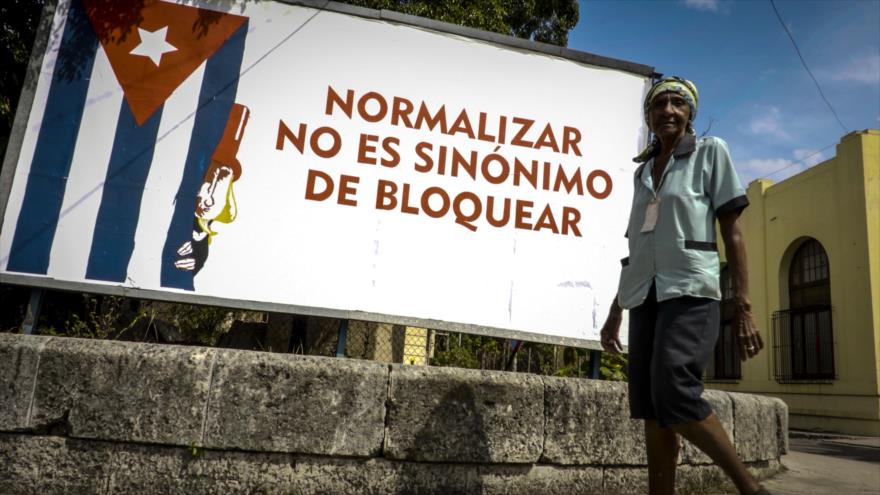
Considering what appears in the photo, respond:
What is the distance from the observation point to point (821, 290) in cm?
1284

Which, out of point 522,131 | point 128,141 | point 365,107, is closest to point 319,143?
point 365,107

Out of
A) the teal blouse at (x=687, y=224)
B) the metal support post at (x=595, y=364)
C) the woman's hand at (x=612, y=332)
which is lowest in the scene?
the metal support post at (x=595, y=364)

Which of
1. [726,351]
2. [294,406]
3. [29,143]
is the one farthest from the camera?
[726,351]

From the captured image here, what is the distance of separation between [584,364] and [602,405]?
95.4 inches

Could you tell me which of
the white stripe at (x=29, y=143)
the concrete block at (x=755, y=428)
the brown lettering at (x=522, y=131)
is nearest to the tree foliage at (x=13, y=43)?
the white stripe at (x=29, y=143)

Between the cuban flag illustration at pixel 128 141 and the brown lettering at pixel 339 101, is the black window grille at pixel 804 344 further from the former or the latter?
the cuban flag illustration at pixel 128 141

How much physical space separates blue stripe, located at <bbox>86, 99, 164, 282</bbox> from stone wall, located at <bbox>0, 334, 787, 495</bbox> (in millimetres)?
871

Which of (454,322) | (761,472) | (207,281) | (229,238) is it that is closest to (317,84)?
(229,238)

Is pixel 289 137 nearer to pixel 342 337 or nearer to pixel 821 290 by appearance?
pixel 342 337

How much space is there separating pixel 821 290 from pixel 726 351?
3.35 metres

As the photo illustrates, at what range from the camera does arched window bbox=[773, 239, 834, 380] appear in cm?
1248

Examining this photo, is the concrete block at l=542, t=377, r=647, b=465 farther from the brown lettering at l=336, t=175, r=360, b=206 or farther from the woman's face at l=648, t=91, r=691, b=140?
the brown lettering at l=336, t=175, r=360, b=206

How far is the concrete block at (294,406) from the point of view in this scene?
9.16 ft

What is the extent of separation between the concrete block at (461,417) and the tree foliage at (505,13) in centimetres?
575
